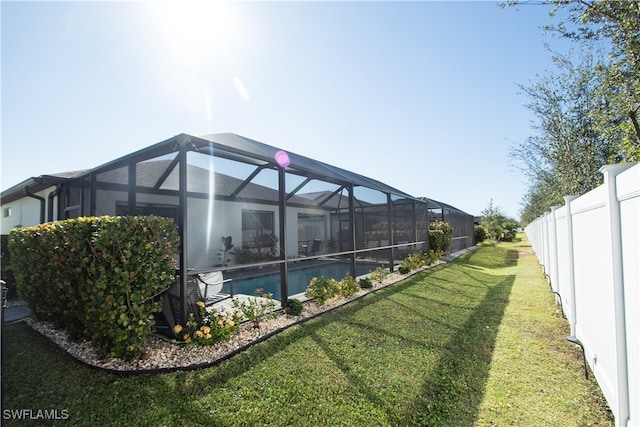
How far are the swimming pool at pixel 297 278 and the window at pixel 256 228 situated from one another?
1.23m

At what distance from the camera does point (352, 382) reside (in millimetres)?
2904

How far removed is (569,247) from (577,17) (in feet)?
9.77

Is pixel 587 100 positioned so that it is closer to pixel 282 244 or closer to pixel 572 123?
pixel 572 123

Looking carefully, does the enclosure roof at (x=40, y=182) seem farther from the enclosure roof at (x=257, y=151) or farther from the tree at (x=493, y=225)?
the tree at (x=493, y=225)

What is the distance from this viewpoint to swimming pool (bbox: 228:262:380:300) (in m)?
8.35

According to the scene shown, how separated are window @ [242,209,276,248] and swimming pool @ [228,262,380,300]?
4.05 feet

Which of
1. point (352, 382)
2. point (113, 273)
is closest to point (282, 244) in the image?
point (113, 273)

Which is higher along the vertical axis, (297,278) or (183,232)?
(183,232)

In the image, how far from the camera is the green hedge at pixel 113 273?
10.2 feet

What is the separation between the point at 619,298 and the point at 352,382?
2286 millimetres

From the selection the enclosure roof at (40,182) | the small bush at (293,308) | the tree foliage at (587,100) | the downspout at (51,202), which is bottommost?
the small bush at (293,308)

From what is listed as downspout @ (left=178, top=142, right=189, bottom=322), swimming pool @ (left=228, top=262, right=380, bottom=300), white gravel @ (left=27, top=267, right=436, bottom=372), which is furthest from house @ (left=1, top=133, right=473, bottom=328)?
white gravel @ (left=27, top=267, right=436, bottom=372)

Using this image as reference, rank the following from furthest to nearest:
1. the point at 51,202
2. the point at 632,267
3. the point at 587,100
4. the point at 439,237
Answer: the point at 439,237 < the point at 51,202 < the point at 587,100 < the point at 632,267

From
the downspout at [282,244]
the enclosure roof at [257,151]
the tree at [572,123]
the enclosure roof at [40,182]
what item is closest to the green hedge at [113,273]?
the enclosure roof at [257,151]
